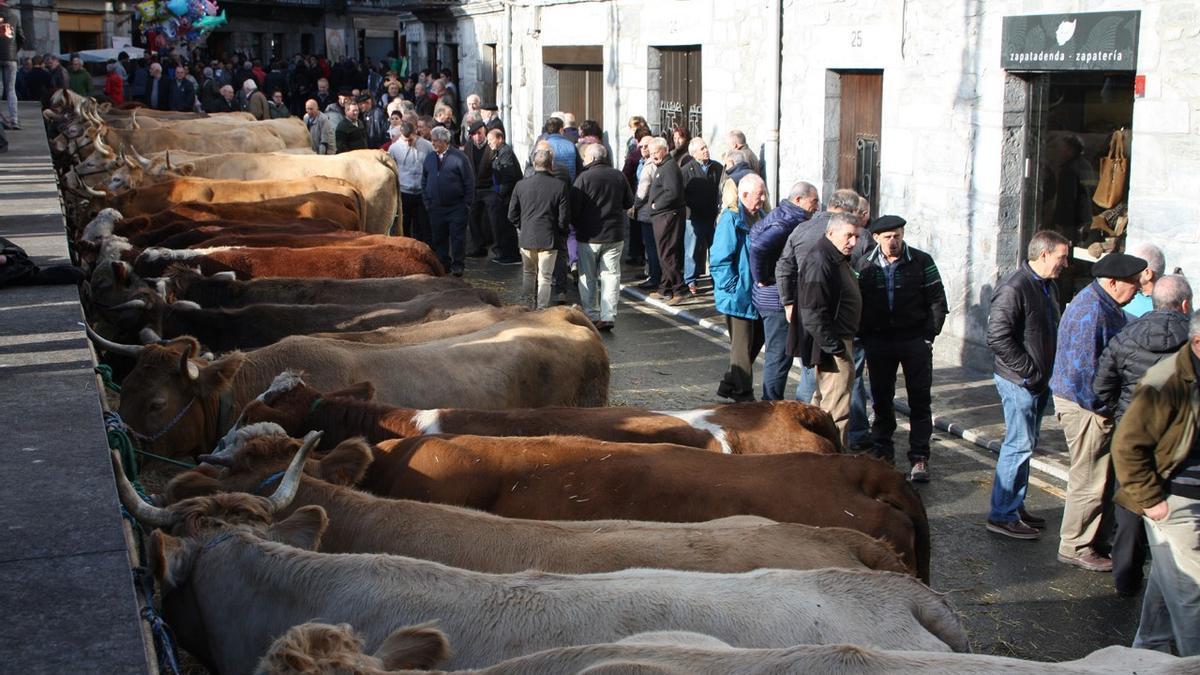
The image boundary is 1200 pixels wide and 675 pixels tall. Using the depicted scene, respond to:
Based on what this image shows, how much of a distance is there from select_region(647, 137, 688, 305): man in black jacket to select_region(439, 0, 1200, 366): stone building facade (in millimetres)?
1158

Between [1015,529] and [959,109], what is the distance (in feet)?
16.2

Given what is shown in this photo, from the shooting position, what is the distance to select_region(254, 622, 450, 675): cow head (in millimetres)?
3225

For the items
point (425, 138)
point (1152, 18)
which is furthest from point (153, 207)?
point (1152, 18)

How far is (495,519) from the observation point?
481 cm

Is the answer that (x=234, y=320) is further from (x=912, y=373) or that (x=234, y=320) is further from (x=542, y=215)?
(x=542, y=215)

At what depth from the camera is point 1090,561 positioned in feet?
23.2

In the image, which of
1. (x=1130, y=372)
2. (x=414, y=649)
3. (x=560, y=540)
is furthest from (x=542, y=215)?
(x=414, y=649)

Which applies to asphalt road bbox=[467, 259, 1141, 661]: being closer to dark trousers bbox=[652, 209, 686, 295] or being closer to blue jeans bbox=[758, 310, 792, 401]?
blue jeans bbox=[758, 310, 792, 401]

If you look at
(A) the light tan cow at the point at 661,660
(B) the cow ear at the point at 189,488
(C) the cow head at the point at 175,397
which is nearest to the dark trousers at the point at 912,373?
(C) the cow head at the point at 175,397

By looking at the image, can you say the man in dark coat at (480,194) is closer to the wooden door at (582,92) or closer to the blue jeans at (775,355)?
the wooden door at (582,92)

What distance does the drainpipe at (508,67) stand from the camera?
23.3m

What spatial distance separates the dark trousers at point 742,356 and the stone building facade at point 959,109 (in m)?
2.23

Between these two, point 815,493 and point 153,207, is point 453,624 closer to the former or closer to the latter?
point 815,493

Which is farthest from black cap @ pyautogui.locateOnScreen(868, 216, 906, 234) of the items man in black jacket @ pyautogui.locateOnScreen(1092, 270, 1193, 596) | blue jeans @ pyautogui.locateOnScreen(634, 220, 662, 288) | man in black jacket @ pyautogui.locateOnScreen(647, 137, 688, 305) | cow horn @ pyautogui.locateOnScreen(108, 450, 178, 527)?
blue jeans @ pyautogui.locateOnScreen(634, 220, 662, 288)
